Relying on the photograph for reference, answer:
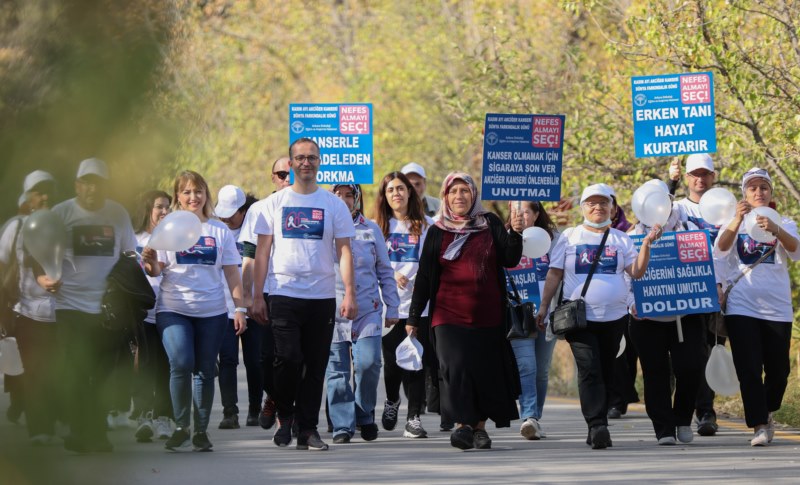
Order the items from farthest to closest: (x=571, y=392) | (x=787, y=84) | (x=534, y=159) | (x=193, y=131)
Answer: (x=571, y=392), (x=787, y=84), (x=534, y=159), (x=193, y=131)

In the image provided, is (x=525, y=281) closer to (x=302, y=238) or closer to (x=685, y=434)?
(x=685, y=434)

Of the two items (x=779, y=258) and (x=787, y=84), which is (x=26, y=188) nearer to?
(x=779, y=258)

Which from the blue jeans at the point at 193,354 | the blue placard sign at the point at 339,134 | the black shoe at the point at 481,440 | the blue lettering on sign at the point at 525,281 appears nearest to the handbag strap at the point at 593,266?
the black shoe at the point at 481,440

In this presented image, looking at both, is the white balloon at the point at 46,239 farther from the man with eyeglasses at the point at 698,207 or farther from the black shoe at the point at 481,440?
the man with eyeglasses at the point at 698,207

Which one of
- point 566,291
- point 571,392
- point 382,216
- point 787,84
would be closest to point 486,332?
point 566,291

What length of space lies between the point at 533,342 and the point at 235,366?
8.22ft

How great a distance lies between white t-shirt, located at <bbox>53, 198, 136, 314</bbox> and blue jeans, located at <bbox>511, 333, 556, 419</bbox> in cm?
781

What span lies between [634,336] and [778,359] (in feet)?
3.45

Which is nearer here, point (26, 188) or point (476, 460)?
point (26, 188)

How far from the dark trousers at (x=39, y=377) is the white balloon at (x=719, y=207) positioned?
7708mm

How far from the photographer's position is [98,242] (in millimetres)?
2057

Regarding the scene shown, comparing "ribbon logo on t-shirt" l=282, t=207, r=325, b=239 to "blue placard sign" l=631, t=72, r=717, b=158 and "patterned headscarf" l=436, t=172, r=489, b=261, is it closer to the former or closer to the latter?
"patterned headscarf" l=436, t=172, r=489, b=261

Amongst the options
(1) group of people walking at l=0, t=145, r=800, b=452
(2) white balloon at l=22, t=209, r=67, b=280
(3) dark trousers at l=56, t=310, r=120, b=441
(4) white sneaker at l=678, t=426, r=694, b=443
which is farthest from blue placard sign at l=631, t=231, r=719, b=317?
(2) white balloon at l=22, t=209, r=67, b=280

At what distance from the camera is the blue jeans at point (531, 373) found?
10141 mm
